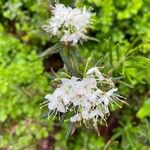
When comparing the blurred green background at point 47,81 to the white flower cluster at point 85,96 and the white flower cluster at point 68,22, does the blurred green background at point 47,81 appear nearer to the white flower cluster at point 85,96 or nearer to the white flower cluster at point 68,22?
the white flower cluster at point 68,22

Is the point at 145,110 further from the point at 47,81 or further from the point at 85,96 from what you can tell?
the point at 85,96

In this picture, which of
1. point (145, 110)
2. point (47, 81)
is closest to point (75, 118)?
point (47, 81)

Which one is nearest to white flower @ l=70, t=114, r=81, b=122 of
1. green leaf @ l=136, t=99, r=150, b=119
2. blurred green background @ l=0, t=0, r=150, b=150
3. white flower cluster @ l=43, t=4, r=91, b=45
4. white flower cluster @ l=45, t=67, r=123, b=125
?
white flower cluster @ l=45, t=67, r=123, b=125

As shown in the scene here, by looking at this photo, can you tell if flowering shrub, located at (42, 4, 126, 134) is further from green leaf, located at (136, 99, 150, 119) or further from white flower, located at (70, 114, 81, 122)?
green leaf, located at (136, 99, 150, 119)

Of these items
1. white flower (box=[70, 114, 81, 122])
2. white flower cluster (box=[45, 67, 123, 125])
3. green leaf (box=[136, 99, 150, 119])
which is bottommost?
green leaf (box=[136, 99, 150, 119])

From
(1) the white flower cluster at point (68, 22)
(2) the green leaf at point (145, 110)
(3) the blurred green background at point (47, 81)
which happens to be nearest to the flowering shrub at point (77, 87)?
(1) the white flower cluster at point (68, 22)
